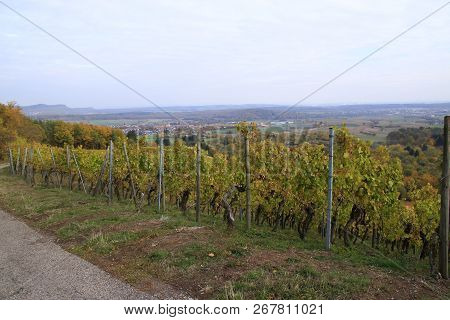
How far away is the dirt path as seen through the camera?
16.9 feet

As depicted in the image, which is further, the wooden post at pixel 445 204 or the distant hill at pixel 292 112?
the distant hill at pixel 292 112

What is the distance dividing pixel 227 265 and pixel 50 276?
2.68 m

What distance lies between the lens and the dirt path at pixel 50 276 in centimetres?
515

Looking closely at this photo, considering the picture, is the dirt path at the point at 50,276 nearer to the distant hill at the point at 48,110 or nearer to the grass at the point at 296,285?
the grass at the point at 296,285

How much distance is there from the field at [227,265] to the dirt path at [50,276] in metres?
0.22

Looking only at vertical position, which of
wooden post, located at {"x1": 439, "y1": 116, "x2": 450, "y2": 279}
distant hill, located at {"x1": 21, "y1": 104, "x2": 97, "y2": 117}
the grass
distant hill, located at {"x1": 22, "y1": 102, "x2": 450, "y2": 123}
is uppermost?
distant hill, located at {"x1": 21, "y1": 104, "x2": 97, "y2": 117}

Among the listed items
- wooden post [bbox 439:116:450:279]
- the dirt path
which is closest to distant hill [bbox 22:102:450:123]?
wooden post [bbox 439:116:450:279]

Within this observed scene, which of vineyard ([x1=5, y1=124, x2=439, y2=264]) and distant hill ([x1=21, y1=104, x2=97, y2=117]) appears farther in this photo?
distant hill ([x1=21, y1=104, x2=97, y2=117])

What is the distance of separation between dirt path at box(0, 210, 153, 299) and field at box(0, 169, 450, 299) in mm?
224

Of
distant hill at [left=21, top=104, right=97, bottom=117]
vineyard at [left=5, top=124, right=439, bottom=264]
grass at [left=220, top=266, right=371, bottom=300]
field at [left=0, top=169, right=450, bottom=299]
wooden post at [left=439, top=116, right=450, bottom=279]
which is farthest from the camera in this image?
distant hill at [left=21, top=104, right=97, bottom=117]

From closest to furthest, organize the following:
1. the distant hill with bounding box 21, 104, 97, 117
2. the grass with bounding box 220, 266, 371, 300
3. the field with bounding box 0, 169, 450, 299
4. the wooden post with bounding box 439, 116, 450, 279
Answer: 1. the grass with bounding box 220, 266, 371, 300
2. the field with bounding box 0, 169, 450, 299
3. the wooden post with bounding box 439, 116, 450, 279
4. the distant hill with bounding box 21, 104, 97, 117

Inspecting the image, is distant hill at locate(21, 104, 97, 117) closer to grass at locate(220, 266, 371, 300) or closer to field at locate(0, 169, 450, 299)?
field at locate(0, 169, 450, 299)

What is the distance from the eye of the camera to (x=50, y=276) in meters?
5.89

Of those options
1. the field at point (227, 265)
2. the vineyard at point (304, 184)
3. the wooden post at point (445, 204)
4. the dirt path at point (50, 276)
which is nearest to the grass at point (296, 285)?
the field at point (227, 265)
